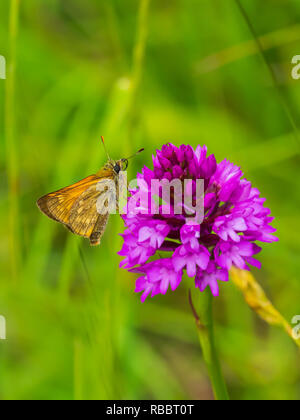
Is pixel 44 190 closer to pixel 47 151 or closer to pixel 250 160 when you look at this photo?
pixel 47 151

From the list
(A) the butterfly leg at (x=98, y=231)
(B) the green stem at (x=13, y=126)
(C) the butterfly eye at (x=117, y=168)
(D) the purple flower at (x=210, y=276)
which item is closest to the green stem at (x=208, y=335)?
(D) the purple flower at (x=210, y=276)

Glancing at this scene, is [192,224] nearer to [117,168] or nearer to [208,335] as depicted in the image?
[208,335]

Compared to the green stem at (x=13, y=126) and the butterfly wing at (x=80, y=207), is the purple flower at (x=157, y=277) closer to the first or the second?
the butterfly wing at (x=80, y=207)

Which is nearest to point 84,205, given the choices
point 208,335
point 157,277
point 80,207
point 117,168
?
point 80,207

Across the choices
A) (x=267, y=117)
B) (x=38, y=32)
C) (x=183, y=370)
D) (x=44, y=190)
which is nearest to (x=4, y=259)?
(x=44, y=190)

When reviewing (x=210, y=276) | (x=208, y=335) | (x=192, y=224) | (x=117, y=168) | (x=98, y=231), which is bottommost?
(x=208, y=335)

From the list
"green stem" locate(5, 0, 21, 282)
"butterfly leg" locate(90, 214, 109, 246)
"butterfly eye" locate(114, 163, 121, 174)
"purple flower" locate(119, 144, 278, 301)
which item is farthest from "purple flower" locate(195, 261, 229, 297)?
"green stem" locate(5, 0, 21, 282)

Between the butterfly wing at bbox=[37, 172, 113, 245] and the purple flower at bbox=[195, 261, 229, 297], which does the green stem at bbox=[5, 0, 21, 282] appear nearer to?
the butterfly wing at bbox=[37, 172, 113, 245]
